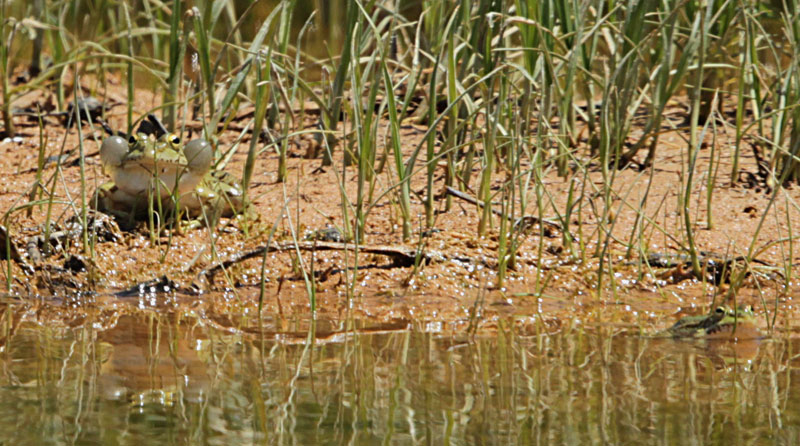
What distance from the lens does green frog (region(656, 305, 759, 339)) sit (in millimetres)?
2664

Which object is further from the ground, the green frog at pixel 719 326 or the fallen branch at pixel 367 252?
the fallen branch at pixel 367 252

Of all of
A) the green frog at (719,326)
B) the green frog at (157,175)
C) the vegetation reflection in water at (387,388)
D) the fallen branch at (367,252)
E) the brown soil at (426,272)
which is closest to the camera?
the vegetation reflection in water at (387,388)

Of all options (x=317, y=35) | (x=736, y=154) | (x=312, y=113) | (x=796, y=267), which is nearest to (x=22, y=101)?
(x=312, y=113)

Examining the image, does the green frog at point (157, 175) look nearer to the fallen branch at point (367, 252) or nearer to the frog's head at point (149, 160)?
the frog's head at point (149, 160)

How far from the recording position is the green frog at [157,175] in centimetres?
362

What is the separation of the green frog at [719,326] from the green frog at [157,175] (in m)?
1.68

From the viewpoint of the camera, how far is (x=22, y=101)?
5684 mm

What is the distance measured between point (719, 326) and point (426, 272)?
108 centimetres

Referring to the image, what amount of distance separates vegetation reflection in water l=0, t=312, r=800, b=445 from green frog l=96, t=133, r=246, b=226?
102 centimetres

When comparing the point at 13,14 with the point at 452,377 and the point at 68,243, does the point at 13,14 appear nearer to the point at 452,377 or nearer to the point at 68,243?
the point at 68,243

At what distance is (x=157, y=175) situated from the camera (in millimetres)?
3531

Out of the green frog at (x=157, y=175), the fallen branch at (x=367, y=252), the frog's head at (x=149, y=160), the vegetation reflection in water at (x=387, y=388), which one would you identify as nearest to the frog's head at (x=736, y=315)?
the vegetation reflection in water at (x=387, y=388)

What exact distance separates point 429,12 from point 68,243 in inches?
85.6

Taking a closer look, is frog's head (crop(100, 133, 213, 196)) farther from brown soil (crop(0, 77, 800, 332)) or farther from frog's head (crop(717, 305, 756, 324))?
frog's head (crop(717, 305, 756, 324))
